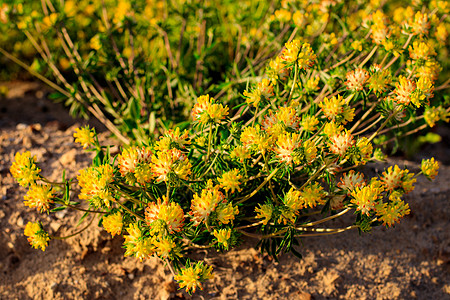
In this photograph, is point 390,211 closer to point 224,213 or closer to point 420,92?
point 420,92

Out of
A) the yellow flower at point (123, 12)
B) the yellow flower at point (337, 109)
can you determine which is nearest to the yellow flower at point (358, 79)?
the yellow flower at point (337, 109)

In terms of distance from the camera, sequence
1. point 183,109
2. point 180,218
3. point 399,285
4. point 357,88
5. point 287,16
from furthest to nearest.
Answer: point 183,109
point 287,16
point 399,285
point 357,88
point 180,218

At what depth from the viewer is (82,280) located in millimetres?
2264

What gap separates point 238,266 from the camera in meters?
2.33

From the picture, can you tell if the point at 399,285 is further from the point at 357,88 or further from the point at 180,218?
the point at 180,218

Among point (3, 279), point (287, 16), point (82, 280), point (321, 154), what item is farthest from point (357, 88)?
point (3, 279)

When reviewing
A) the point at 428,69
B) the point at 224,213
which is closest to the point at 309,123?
the point at 224,213

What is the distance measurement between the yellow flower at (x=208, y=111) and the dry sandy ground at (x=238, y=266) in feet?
3.20

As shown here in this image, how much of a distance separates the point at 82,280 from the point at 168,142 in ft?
3.56

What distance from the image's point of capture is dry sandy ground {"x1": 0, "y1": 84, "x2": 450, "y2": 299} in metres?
2.24

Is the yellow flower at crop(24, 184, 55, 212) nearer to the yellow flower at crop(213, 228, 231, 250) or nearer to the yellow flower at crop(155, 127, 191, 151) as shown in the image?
the yellow flower at crop(155, 127, 191, 151)

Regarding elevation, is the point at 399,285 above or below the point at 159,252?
below

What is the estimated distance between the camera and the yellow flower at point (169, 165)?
164 cm

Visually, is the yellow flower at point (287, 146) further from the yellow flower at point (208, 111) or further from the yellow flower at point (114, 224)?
the yellow flower at point (114, 224)
